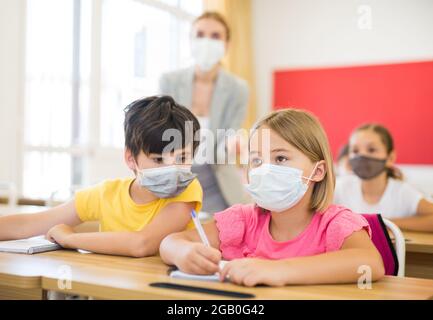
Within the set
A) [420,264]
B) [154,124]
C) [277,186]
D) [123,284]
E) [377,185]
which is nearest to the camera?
[123,284]

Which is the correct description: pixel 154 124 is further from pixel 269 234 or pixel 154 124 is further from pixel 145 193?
pixel 269 234

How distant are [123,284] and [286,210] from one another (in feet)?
1.99

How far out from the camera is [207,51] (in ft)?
12.6

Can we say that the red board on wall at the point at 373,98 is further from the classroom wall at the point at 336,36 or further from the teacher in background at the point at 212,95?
A: the teacher in background at the point at 212,95

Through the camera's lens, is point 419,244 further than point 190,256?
Yes

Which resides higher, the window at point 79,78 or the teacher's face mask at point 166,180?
the window at point 79,78

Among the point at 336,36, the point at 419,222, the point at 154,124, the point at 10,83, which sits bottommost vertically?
the point at 419,222

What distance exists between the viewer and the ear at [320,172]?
164 centimetres

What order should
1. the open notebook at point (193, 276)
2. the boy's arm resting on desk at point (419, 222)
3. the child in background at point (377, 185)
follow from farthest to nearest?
1. the child in background at point (377, 185)
2. the boy's arm resting on desk at point (419, 222)
3. the open notebook at point (193, 276)

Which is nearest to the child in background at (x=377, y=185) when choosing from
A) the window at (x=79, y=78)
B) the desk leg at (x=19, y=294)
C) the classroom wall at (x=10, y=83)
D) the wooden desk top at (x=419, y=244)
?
the wooden desk top at (x=419, y=244)

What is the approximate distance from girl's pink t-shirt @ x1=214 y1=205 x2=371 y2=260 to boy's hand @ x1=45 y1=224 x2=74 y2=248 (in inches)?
17.1

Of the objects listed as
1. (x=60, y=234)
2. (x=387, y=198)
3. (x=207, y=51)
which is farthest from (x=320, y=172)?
(x=207, y=51)

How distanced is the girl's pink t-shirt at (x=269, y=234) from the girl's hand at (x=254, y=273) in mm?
311

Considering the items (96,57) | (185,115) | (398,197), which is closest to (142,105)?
(185,115)
